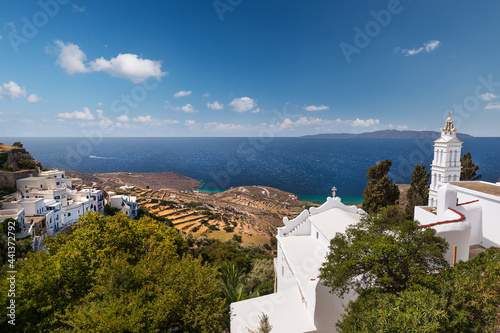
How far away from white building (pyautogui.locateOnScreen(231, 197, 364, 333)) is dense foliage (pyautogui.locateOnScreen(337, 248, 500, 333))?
11.2 ft

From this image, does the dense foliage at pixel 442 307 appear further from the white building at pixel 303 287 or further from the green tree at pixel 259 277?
the green tree at pixel 259 277

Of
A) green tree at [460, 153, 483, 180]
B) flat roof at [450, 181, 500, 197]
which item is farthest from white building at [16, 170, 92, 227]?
green tree at [460, 153, 483, 180]

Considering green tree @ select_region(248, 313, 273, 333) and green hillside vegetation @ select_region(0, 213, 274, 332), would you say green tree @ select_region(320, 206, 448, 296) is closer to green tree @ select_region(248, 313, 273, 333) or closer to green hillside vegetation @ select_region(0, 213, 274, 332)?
green tree @ select_region(248, 313, 273, 333)

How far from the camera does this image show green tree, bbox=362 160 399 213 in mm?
28562

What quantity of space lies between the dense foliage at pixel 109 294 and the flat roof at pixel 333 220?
7.28 metres

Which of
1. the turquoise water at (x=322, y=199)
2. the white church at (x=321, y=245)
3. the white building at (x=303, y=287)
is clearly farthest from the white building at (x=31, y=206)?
the turquoise water at (x=322, y=199)

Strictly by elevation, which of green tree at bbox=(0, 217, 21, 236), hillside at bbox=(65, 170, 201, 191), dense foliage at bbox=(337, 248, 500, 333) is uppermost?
dense foliage at bbox=(337, 248, 500, 333)

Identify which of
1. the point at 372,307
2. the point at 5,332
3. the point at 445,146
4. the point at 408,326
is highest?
the point at 445,146

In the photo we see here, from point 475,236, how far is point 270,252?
1039 inches

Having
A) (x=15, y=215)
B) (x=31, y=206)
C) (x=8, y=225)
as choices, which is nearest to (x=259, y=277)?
(x=8, y=225)

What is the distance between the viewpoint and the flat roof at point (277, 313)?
11.5 meters

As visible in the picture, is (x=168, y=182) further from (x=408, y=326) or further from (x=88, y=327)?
(x=408, y=326)

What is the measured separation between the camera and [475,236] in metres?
15.0

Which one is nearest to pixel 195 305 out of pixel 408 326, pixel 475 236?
pixel 408 326
